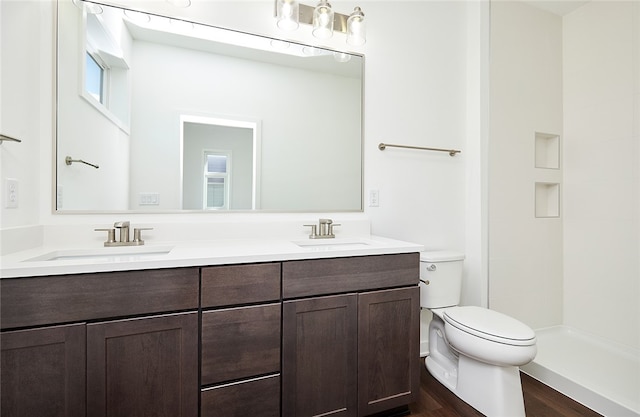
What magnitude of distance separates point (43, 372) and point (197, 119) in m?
1.19

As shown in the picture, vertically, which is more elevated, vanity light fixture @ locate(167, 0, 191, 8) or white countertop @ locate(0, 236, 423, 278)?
vanity light fixture @ locate(167, 0, 191, 8)

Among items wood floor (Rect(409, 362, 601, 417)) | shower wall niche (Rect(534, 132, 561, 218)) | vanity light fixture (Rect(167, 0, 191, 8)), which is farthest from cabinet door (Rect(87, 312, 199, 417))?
shower wall niche (Rect(534, 132, 561, 218))

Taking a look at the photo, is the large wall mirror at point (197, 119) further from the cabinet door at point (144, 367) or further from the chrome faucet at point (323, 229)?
the cabinet door at point (144, 367)

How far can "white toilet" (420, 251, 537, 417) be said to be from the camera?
1.39 m

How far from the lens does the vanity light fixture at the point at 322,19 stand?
1.60 m

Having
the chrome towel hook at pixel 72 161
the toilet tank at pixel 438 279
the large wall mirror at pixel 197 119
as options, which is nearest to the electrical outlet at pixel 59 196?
the large wall mirror at pixel 197 119

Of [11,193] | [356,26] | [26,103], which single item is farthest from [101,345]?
[356,26]

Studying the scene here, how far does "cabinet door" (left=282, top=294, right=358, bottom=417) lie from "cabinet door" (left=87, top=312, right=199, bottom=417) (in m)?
0.35

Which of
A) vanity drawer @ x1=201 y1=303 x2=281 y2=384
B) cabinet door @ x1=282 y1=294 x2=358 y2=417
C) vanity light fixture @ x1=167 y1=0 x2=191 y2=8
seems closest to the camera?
vanity drawer @ x1=201 y1=303 x2=281 y2=384

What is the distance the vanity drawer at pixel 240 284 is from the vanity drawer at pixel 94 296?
0.05m

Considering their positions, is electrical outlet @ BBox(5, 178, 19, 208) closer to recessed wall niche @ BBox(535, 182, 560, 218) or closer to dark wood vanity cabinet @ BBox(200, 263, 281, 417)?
dark wood vanity cabinet @ BBox(200, 263, 281, 417)

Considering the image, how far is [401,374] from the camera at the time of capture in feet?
4.67

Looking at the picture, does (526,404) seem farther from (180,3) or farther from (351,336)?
(180,3)

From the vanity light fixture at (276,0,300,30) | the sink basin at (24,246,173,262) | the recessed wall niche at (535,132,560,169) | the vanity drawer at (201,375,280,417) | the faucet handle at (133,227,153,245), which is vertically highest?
the vanity light fixture at (276,0,300,30)
